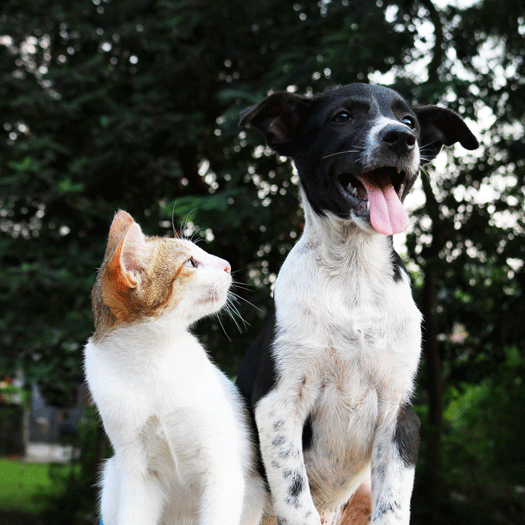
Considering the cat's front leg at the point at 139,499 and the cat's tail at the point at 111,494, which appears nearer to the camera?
the cat's front leg at the point at 139,499

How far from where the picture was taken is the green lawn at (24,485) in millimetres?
10905

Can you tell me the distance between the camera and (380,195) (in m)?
2.31

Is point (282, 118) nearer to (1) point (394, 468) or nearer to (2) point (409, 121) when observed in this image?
(2) point (409, 121)

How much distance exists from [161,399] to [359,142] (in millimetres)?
1231

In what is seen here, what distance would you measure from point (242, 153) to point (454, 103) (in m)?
2.58

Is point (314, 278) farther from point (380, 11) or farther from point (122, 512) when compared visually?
point (380, 11)

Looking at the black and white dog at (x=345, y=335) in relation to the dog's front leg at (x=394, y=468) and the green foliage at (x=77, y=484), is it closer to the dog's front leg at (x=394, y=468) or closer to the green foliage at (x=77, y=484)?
the dog's front leg at (x=394, y=468)

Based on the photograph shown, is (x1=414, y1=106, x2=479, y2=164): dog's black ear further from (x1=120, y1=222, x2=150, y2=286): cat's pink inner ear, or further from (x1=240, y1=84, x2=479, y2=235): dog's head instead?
(x1=120, y1=222, x2=150, y2=286): cat's pink inner ear

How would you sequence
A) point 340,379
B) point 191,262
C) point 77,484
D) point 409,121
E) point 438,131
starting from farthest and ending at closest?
point 77,484, point 438,131, point 409,121, point 191,262, point 340,379

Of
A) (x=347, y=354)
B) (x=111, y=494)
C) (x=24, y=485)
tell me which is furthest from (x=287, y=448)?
→ (x=24, y=485)

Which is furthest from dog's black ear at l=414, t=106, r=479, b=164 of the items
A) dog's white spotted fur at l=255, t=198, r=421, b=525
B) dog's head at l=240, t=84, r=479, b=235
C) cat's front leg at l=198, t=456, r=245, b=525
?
cat's front leg at l=198, t=456, r=245, b=525

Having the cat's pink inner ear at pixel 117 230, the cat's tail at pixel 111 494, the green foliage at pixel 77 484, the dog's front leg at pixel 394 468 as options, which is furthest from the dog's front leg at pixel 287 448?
the green foliage at pixel 77 484

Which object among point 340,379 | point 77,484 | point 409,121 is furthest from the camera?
point 77,484

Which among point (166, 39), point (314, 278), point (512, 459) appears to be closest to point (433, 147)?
point (314, 278)
